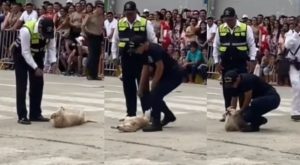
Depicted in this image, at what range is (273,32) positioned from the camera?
24.9 metres

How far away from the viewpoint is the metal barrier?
25938mm

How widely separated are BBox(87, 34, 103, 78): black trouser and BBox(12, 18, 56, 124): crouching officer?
300 inches

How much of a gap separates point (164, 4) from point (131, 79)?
19165mm

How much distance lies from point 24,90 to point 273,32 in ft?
43.2

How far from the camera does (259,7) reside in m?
29.1

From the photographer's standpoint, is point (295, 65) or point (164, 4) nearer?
point (295, 65)

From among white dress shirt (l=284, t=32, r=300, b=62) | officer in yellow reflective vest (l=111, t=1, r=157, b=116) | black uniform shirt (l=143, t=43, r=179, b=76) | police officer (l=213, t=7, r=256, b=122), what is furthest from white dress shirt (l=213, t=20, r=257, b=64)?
black uniform shirt (l=143, t=43, r=179, b=76)

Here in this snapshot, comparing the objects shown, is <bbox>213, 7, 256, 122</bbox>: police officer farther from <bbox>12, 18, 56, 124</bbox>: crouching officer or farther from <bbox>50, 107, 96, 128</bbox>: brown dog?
<bbox>12, 18, 56, 124</bbox>: crouching officer

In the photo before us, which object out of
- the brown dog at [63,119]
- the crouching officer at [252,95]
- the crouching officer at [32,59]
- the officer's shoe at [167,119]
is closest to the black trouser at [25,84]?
the crouching officer at [32,59]

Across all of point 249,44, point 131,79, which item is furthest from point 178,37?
point 131,79

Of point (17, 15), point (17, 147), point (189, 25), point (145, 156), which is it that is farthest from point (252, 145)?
point (17, 15)

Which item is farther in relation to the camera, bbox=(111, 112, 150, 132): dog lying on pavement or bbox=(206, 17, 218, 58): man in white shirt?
bbox=(206, 17, 218, 58): man in white shirt

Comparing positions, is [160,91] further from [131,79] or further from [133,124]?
[131,79]

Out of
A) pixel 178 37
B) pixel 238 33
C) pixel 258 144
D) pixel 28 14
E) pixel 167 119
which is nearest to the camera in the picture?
pixel 258 144
